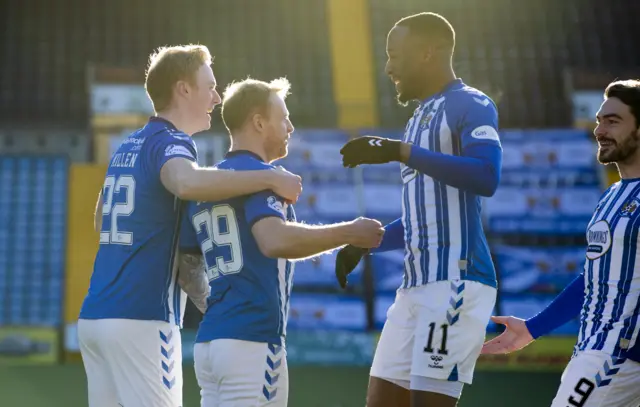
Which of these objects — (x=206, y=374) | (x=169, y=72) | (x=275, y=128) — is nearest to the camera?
(x=206, y=374)

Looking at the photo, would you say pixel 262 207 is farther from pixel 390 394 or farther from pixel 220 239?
pixel 390 394

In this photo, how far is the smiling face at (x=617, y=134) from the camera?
402cm

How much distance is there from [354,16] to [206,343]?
44.0 feet

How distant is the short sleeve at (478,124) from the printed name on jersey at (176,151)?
101 cm

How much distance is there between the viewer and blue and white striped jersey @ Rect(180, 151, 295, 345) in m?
3.35

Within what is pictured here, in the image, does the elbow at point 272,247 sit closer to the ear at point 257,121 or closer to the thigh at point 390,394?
the ear at point 257,121

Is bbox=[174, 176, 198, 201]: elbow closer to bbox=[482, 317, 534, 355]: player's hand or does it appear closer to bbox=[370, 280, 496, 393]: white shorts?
bbox=[370, 280, 496, 393]: white shorts

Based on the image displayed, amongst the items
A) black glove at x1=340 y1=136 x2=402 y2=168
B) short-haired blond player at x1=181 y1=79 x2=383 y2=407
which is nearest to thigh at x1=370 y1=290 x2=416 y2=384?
short-haired blond player at x1=181 y1=79 x2=383 y2=407

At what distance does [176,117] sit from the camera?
387 cm

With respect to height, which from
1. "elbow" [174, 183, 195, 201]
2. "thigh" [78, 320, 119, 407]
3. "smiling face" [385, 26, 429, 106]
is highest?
"smiling face" [385, 26, 429, 106]

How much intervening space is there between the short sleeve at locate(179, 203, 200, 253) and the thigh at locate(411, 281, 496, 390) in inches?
35.0

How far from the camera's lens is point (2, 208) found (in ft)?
45.5

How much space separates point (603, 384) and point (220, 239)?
5.02ft

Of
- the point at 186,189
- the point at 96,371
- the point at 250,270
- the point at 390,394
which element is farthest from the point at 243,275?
the point at 390,394
